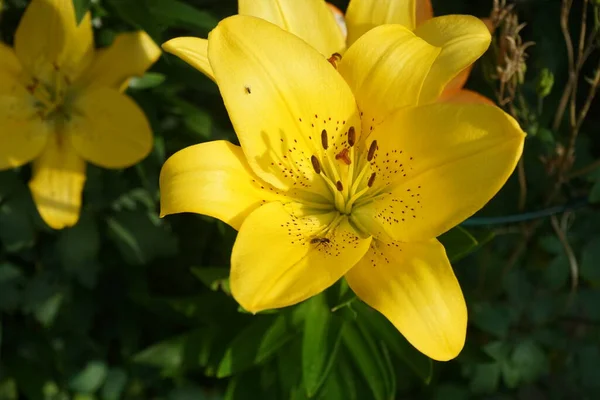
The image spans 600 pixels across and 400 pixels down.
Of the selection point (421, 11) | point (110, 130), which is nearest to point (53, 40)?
point (110, 130)

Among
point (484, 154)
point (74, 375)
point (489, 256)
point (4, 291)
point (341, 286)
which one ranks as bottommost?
point (74, 375)

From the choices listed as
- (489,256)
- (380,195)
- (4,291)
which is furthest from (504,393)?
(4,291)

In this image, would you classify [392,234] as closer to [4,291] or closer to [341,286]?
[341,286]

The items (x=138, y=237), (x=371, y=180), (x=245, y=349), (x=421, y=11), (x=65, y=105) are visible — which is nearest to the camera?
(x=371, y=180)

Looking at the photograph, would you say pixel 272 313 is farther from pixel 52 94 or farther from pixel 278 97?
pixel 52 94

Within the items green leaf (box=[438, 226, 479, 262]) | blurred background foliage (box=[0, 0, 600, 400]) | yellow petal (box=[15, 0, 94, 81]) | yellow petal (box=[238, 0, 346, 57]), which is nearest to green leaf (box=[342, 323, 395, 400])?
blurred background foliage (box=[0, 0, 600, 400])

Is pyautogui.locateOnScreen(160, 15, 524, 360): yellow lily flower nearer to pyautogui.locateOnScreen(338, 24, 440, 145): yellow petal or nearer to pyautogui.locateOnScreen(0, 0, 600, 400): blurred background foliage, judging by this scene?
pyautogui.locateOnScreen(338, 24, 440, 145): yellow petal
